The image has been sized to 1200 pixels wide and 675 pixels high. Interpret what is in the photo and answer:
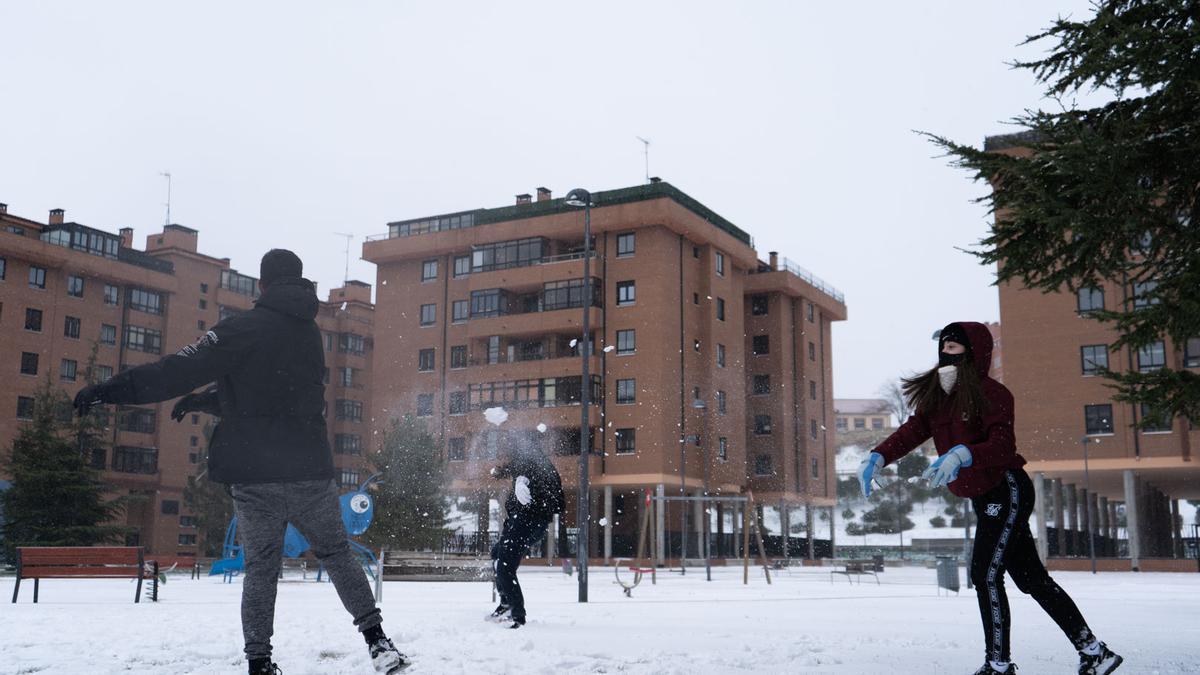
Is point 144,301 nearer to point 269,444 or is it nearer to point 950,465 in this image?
point 269,444

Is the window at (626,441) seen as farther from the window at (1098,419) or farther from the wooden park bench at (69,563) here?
the wooden park bench at (69,563)

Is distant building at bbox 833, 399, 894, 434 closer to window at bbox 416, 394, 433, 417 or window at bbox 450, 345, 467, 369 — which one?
window at bbox 450, 345, 467, 369

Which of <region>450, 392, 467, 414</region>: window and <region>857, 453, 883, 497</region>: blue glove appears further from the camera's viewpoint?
<region>450, 392, 467, 414</region>: window

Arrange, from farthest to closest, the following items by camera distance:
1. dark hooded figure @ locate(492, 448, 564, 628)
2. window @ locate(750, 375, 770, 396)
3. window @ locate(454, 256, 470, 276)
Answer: window @ locate(750, 375, 770, 396) → window @ locate(454, 256, 470, 276) → dark hooded figure @ locate(492, 448, 564, 628)

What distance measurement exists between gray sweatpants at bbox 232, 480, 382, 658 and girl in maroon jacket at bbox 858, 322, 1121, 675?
9.80 feet

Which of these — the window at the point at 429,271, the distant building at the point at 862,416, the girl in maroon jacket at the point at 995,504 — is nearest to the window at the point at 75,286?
the window at the point at 429,271

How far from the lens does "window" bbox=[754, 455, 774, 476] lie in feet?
212

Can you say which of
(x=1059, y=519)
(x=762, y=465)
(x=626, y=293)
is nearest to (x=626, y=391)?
(x=626, y=293)

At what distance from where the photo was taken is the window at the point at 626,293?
5509cm

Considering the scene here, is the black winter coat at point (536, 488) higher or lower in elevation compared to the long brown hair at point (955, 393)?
lower

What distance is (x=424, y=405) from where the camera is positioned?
2363 inches

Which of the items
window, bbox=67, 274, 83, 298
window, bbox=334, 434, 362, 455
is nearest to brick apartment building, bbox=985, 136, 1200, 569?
window, bbox=334, 434, 362, 455

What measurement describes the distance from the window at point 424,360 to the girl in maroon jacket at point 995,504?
56206 millimetres

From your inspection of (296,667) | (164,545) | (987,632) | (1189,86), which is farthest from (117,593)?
(164,545)
